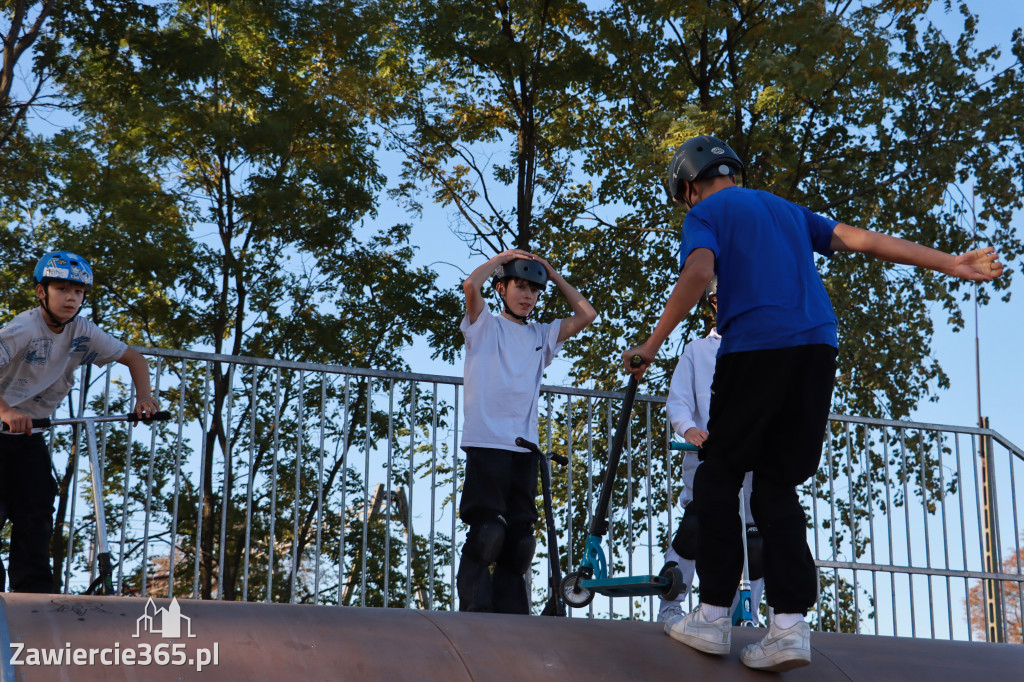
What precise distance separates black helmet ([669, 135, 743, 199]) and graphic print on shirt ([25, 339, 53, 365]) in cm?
315

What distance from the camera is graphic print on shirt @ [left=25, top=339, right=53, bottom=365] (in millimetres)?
5078

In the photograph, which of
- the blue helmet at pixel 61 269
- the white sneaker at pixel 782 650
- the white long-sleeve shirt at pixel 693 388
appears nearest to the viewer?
the white sneaker at pixel 782 650

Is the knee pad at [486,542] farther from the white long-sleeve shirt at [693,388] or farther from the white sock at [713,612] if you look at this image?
the white sock at [713,612]

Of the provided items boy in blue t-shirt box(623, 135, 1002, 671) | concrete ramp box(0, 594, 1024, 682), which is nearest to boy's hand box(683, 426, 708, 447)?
concrete ramp box(0, 594, 1024, 682)

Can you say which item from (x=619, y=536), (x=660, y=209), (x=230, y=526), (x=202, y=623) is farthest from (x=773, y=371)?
(x=660, y=209)

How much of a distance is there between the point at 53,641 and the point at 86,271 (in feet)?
9.18

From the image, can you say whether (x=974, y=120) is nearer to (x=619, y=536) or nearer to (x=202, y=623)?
(x=619, y=536)

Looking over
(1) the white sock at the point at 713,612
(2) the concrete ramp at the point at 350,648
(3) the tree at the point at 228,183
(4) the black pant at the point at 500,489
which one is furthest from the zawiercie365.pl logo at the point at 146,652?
(3) the tree at the point at 228,183

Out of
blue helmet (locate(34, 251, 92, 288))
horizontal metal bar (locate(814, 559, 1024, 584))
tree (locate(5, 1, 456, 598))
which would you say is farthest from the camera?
tree (locate(5, 1, 456, 598))

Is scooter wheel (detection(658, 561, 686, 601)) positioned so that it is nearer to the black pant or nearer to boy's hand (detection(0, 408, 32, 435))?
the black pant

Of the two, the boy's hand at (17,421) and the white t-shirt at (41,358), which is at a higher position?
the white t-shirt at (41,358)

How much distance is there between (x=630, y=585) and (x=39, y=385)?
306cm

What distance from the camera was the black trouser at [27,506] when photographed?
489 centimetres

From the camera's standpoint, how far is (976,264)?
11.8 ft
